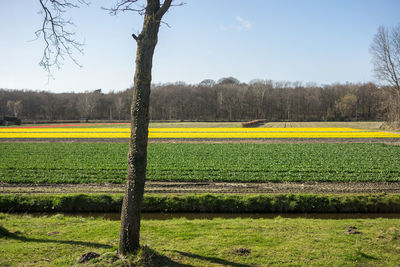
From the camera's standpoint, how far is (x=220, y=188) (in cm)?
1634

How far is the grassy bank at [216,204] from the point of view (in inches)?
523

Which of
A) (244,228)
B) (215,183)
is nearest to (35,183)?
(215,183)

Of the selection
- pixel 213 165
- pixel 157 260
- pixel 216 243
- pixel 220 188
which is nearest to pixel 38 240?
pixel 157 260

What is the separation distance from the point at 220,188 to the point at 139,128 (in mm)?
11187

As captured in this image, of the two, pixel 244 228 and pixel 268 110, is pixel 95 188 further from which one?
pixel 268 110

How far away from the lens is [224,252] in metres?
6.59

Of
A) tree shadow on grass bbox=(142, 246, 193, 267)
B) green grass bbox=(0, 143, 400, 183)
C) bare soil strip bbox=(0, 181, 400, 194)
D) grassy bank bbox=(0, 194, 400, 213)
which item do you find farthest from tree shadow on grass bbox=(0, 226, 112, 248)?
green grass bbox=(0, 143, 400, 183)

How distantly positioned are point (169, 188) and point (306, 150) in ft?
59.8

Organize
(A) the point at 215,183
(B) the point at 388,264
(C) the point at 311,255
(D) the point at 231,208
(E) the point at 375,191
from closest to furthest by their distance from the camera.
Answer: (B) the point at 388,264, (C) the point at 311,255, (D) the point at 231,208, (E) the point at 375,191, (A) the point at 215,183

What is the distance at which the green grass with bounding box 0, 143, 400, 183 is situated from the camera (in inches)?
728

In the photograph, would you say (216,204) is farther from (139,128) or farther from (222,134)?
(222,134)

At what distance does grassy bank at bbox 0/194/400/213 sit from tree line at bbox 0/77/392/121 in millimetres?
105097

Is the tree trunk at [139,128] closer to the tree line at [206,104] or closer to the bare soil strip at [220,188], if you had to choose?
the bare soil strip at [220,188]

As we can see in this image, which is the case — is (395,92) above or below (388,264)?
above
